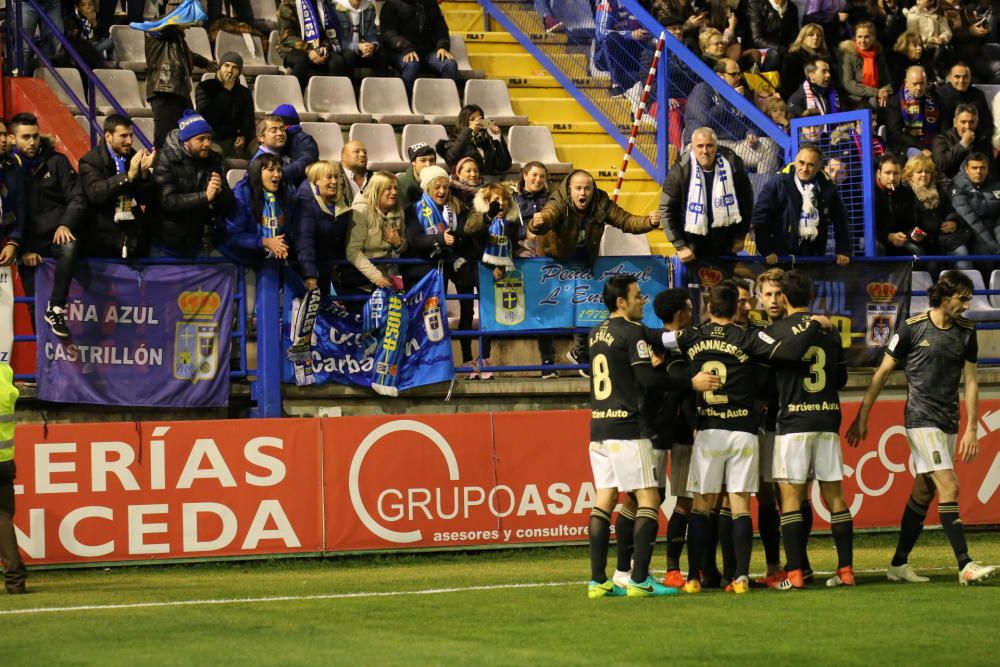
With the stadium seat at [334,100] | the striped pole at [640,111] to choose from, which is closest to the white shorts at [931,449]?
the striped pole at [640,111]

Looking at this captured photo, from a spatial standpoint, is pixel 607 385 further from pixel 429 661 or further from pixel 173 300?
pixel 173 300

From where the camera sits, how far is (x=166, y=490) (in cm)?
1380

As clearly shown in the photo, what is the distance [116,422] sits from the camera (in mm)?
13945

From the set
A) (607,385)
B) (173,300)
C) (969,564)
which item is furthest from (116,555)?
(969,564)

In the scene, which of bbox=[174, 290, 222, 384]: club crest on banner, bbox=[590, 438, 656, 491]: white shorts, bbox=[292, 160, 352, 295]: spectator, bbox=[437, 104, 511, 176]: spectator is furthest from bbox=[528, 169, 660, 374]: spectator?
bbox=[590, 438, 656, 491]: white shorts

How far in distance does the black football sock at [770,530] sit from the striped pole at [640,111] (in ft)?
21.1

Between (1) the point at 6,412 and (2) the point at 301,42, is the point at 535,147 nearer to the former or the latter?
(2) the point at 301,42

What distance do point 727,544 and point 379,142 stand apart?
8306 mm

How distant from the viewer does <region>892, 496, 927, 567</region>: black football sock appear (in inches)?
460

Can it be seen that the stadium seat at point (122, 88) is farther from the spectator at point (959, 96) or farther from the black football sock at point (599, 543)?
the spectator at point (959, 96)

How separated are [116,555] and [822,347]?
6.29 metres

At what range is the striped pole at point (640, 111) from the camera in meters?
18.1

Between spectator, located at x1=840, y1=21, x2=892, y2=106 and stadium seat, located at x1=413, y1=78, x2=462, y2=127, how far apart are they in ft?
16.3

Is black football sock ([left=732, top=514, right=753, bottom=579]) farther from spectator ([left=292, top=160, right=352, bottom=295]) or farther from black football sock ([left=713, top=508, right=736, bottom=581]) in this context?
spectator ([left=292, top=160, right=352, bottom=295])
